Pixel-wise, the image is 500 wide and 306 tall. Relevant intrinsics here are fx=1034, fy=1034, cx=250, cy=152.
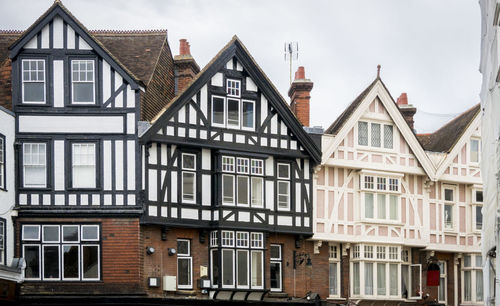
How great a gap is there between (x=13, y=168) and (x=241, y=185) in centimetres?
728

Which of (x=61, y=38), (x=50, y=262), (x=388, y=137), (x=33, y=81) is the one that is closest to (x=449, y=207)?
(x=388, y=137)

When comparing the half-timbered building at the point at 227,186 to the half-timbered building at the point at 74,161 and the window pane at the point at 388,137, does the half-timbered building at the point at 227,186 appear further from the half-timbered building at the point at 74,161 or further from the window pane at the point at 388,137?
the window pane at the point at 388,137

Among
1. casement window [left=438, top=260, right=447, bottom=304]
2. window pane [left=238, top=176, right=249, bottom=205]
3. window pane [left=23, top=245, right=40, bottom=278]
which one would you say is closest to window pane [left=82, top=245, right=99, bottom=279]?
window pane [left=23, top=245, right=40, bottom=278]

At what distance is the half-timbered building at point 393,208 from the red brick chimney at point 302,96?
1.18 metres

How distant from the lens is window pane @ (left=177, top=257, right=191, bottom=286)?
32.7m

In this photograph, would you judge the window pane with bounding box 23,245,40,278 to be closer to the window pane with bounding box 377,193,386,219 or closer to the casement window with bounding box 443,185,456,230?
the window pane with bounding box 377,193,386,219

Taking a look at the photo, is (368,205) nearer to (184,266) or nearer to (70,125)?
(184,266)

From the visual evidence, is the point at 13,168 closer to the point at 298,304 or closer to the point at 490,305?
the point at 298,304

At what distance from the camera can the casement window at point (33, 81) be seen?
3209 centimetres

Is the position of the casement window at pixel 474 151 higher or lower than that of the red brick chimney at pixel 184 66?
lower

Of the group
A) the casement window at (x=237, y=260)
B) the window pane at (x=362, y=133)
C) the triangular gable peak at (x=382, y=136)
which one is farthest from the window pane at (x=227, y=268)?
the window pane at (x=362, y=133)

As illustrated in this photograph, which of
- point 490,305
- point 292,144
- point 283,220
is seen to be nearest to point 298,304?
point 283,220

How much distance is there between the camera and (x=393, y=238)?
118 feet

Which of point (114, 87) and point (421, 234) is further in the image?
point (421, 234)
